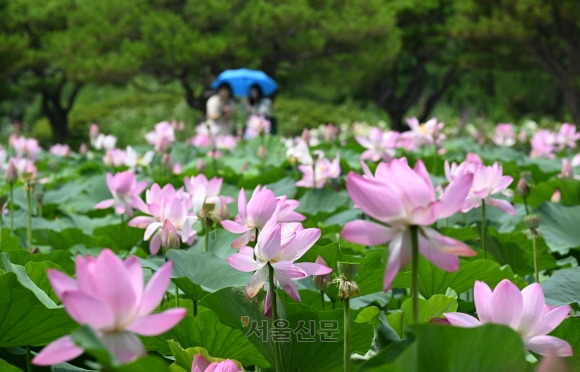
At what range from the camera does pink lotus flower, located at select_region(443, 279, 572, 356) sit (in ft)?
2.19

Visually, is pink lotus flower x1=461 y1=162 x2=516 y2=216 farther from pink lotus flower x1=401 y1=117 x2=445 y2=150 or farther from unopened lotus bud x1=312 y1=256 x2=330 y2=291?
pink lotus flower x1=401 y1=117 x2=445 y2=150

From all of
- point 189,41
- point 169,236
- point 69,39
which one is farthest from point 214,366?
point 69,39

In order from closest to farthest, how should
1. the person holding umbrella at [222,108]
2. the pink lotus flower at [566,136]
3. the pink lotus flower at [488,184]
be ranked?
the pink lotus flower at [488,184], the pink lotus flower at [566,136], the person holding umbrella at [222,108]

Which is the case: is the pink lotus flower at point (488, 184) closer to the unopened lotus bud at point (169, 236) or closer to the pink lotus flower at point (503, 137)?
the unopened lotus bud at point (169, 236)

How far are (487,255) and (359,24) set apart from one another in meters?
12.5

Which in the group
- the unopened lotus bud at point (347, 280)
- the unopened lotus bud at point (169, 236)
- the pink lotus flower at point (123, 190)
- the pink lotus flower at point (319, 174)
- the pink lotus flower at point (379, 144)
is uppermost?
the unopened lotus bud at point (347, 280)

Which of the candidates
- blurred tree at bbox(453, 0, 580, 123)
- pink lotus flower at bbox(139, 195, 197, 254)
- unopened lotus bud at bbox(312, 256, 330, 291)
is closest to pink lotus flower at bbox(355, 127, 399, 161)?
pink lotus flower at bbox(139, 195, 197, 254)

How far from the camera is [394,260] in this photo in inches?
22.3

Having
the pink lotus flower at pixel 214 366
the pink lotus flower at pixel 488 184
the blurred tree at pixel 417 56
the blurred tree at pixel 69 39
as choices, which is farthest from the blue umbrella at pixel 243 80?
the pink lotus flower at pixel 214 366

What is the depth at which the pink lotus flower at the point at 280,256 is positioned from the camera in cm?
78

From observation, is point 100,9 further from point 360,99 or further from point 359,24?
point 360,99

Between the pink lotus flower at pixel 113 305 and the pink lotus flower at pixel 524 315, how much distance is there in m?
0.31

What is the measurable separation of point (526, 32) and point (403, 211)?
12919 mm

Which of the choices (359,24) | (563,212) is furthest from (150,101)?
(563,212)
